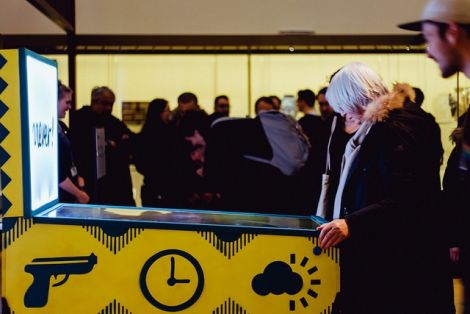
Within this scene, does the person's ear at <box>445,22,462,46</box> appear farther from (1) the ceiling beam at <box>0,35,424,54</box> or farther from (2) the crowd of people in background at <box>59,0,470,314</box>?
(1) the ceiling beam at <box>0,35,424,54</box>

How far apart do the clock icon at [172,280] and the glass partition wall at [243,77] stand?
6.51 m

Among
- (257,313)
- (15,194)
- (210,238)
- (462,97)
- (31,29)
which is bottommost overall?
(257,313)

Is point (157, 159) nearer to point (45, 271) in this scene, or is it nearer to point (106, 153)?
point (106, 153)

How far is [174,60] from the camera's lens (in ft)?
29.6

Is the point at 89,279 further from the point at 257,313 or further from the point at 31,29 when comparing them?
the point at 31,29

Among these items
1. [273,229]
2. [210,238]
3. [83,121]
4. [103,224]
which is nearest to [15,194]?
[103,224]

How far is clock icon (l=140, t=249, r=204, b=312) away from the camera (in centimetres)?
260

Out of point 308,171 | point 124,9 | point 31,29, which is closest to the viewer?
point 308,171

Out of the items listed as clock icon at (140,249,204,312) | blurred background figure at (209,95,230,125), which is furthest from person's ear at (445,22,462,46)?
blurred background figure at (209,95,230,125)

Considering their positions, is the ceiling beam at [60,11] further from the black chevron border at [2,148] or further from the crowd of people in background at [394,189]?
the black chevron border at [2,148]

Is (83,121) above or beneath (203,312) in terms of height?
above

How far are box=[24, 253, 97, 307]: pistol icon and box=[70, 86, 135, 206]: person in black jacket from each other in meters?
3.09

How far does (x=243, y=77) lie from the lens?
→ 913 centimetres

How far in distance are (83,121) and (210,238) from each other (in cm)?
354
